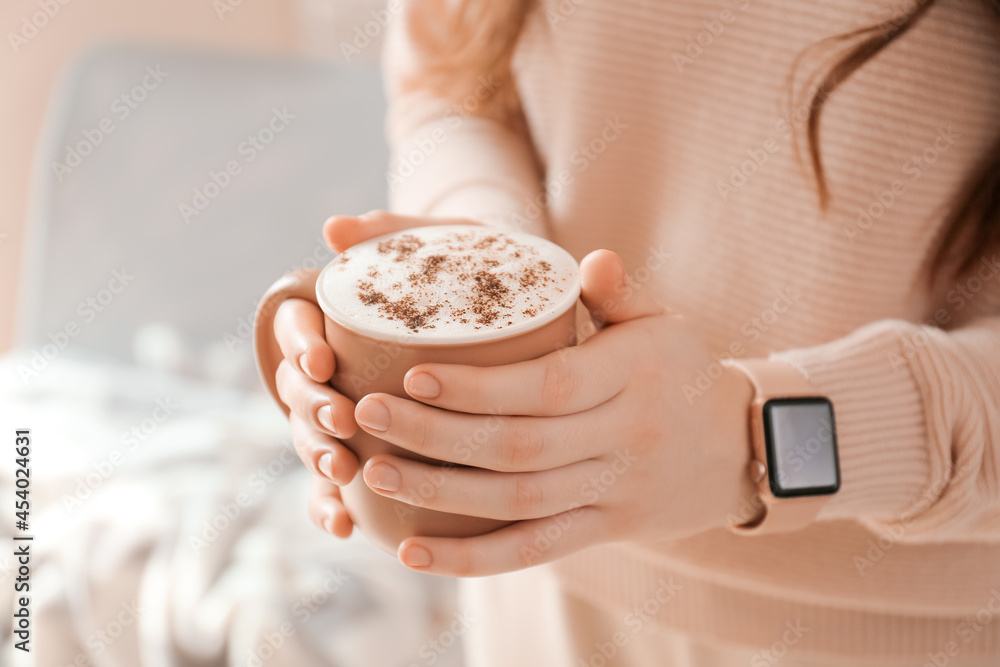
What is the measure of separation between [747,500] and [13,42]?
7.33ft

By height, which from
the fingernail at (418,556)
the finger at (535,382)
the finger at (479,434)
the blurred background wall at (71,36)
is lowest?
the blurred background wall at (71,36)

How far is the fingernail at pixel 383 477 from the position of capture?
0.47 m

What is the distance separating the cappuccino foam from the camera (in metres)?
0.45

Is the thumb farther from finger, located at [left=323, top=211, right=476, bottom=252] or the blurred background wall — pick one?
the blurred background wall

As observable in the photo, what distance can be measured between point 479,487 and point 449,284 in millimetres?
128

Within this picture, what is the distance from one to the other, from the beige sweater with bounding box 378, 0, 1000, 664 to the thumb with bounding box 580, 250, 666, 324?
0.52ft

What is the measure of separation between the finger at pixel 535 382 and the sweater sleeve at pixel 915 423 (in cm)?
19

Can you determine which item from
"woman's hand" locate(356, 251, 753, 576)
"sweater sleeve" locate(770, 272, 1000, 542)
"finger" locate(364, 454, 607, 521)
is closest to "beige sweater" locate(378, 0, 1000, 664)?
"sweater sleeve" locate(770, 272, 1000, 542)

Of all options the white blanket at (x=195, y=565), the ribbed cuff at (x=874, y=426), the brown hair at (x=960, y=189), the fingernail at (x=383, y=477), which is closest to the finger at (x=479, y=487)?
the fingernail at (x=383, y=477)

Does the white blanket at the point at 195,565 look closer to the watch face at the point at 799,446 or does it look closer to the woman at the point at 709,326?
the woman at the point at 709,326

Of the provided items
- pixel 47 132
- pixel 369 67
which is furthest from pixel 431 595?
pixel 47 132

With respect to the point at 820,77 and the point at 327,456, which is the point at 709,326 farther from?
the point at 327,456

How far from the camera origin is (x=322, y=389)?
0.49 meters

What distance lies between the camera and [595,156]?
81 cm
